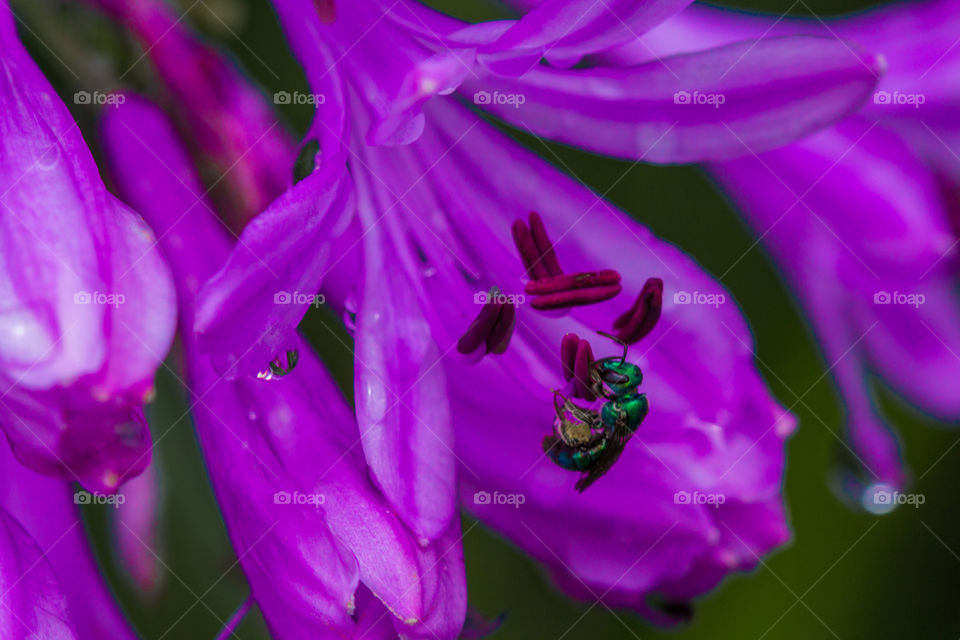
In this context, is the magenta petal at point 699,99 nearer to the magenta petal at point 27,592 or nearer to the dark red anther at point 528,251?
the dark red anther at point 528,251

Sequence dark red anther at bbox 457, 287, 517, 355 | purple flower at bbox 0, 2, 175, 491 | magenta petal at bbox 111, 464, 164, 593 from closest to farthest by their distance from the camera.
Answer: purple flower at bbox 0, 2, 175, 491, dark red anther at bbox 457, 287, 517, 355, magenta petal at bbox 111, 464, 164, 593

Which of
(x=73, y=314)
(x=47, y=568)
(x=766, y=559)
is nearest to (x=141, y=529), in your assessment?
(x=47, y=568)

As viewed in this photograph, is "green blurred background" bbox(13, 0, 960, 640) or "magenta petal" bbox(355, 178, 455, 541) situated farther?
"green blurred background" bbox(13, 0, 960, 640)

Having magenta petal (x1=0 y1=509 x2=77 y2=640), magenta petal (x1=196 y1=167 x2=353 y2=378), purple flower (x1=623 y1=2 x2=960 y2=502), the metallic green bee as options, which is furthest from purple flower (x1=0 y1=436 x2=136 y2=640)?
purple flower (x1=623 y1=2 x2=960 y2=502)

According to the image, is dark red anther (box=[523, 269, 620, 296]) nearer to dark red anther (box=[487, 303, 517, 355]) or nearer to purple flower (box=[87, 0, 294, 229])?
dark red anther (box=[487, 303, 517, 355])

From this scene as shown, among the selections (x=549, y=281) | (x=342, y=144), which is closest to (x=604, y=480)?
(x=549, y=281)

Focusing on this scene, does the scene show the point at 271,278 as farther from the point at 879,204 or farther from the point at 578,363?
the point at 879,204
